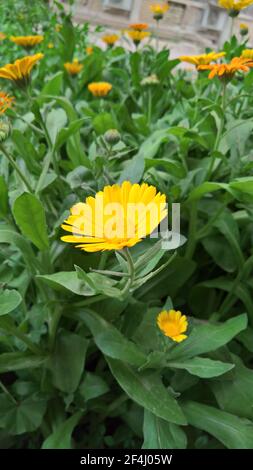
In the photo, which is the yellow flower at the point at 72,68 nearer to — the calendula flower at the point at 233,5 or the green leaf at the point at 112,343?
the calendula flower at the point at 233,5

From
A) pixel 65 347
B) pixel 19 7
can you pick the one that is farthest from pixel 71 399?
pixel 19 7

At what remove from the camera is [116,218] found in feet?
1.46

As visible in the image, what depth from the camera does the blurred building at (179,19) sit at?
2.90m

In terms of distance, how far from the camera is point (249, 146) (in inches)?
35.9

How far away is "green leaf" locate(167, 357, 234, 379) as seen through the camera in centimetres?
61

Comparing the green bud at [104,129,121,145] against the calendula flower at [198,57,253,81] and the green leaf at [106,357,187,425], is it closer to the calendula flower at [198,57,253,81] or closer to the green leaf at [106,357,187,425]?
the calendula flower at [198,57,253,81]

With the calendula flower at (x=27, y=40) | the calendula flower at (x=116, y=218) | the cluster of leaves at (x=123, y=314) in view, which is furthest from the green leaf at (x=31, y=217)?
the calendula flower at (x=27, y=40)

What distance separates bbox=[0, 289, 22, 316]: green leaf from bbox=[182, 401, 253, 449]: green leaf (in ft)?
0.90

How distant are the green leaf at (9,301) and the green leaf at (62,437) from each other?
217 mm

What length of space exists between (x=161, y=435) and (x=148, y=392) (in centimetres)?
5

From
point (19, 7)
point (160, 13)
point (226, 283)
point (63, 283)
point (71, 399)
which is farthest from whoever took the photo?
point (19, 7)

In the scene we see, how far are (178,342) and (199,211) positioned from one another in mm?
286

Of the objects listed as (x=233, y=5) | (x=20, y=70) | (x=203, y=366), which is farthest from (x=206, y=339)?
(x=233, y=5)
